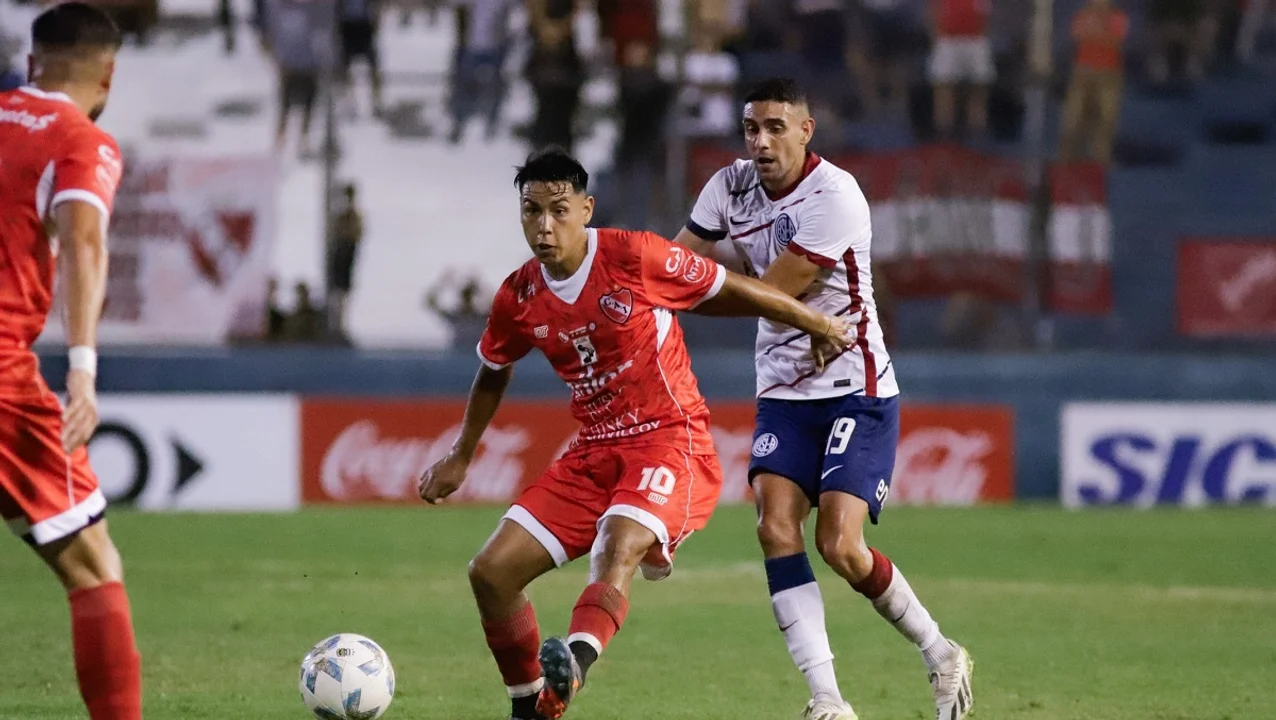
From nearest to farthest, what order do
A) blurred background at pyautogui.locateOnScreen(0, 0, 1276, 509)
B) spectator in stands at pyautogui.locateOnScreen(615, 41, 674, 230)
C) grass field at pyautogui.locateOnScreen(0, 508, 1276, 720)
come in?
grass field at pyautogui.locateOnScreen(0, 508, 1276, 720) → blurred background at pyautogui.locateOnScreen(0, 0, 1276, 509) → spectator in stands at pyautogui.locateOnScreen(615, 41, 674, 230)

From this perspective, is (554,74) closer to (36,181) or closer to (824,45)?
(824,45)

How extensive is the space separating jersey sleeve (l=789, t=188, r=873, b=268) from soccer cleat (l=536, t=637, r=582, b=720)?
189cm

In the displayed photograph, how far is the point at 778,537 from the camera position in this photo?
22.2 feet

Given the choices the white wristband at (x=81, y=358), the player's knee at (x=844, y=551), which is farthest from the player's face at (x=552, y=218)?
the white wristband at (x=81, y=358)

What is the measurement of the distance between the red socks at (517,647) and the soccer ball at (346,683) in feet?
1.38

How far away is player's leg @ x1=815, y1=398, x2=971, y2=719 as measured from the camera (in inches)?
264

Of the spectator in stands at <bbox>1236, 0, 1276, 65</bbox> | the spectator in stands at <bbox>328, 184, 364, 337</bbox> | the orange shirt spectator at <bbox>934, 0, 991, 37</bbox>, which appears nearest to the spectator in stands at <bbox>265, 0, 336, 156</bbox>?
the spectator in stands at <bbox>328, 184, 364, 337</bbox>

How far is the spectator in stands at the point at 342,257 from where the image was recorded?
55.0 feet

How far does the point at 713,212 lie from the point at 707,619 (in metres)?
3.50

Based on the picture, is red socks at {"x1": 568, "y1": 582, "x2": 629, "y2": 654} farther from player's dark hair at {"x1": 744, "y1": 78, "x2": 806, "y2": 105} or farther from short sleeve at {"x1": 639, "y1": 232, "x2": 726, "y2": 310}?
player's dark hair at {"x1": 744, "y1": 78, "x2": 806, "y2": 105}

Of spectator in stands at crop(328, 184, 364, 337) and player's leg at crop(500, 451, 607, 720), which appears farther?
spectator in stands at crop(328, 184, 364, 337)

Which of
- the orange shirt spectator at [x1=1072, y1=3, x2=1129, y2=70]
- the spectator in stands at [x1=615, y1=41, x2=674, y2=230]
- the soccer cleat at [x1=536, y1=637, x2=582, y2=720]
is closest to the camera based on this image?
the soccer cleat at [x1=536, y1=637, x2=582, y2=720]

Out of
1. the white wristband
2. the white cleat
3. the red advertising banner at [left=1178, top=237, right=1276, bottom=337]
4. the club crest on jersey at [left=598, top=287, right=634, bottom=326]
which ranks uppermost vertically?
the white wristband

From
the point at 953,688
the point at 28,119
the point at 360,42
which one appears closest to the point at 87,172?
the point at 28,119
